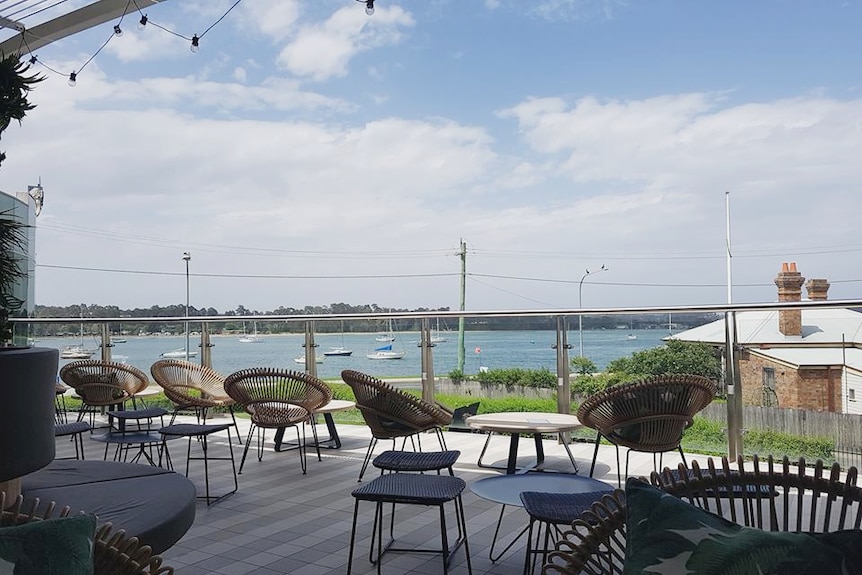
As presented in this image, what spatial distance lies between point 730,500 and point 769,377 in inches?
157

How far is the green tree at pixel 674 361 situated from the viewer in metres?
5.53

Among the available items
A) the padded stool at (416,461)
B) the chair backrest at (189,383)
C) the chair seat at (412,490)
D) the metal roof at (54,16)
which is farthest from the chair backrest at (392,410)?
the metal roof at (54,16)

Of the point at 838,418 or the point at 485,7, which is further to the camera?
the point at 485,7

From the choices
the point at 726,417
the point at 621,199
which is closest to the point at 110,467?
the point at 726,417

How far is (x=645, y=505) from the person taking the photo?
147cm

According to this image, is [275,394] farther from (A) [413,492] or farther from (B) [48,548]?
(B) [48,548]

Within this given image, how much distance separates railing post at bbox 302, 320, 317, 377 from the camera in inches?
294

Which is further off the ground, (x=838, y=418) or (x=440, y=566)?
(x=838, y=418)

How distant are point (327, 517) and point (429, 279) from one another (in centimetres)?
5089

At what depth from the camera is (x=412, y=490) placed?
126 inches

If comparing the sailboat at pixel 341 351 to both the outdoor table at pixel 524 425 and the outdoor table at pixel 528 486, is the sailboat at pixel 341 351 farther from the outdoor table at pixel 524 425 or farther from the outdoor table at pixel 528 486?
the outdoor table at pixel 528 486

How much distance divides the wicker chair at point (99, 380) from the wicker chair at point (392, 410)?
313cm

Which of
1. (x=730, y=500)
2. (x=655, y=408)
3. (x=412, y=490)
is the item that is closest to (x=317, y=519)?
(x=412, y=490)

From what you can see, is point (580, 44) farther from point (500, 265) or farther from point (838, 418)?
point (500, 265)
